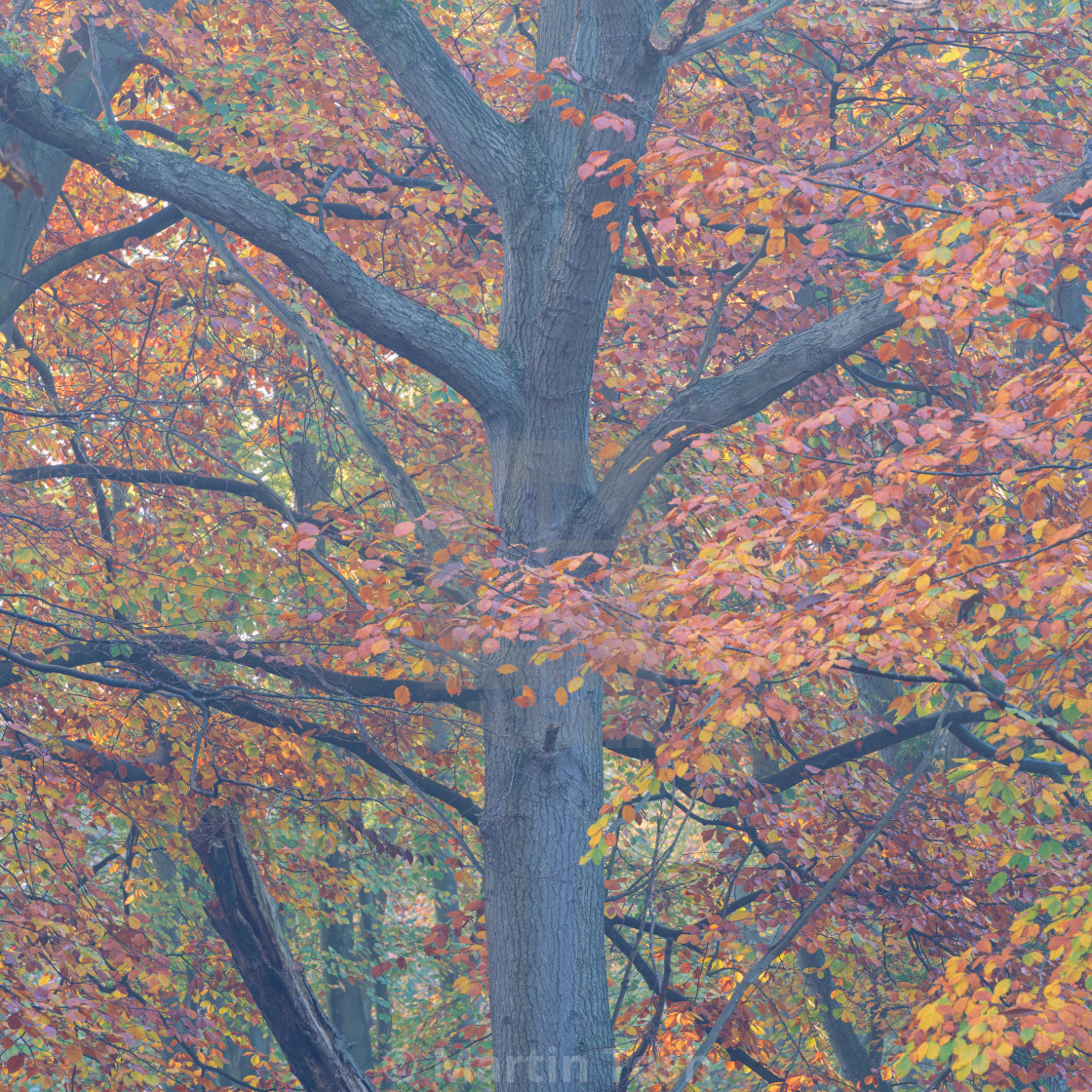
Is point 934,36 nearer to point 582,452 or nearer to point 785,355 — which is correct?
point 785,355

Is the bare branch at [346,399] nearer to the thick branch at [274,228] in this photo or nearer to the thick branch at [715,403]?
the thick branch at [274,228]

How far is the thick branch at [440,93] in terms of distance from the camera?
604 centimetres

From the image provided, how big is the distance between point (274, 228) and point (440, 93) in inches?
54.7

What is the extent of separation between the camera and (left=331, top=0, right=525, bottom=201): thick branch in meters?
6.04

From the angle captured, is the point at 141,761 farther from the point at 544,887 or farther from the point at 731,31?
the point at 731,31

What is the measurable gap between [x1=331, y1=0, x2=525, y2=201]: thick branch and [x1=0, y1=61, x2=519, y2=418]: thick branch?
109 cm

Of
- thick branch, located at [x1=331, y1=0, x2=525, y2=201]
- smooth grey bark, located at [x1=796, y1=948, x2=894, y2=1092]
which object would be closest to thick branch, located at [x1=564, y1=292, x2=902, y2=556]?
thick branch, located at [x1=331, y1=0, x2=525, y2=201]

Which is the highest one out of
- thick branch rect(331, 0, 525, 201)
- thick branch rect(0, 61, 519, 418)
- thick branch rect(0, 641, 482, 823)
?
thick branch rect(331, 0, 525, 201)

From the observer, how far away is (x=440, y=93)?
6152mm

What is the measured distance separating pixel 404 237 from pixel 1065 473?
559cm

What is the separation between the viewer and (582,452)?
6238mm

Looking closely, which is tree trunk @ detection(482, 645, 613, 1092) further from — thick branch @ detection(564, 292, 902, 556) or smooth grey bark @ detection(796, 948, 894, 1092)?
smooth grey bark @ detection(796, 948, 894, 1092)

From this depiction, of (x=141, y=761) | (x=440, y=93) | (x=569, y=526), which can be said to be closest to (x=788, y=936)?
(x=569, y=526)

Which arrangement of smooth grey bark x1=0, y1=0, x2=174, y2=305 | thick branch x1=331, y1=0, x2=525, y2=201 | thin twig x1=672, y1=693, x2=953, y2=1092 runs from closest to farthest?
thin twig x1=672, y1=693, x2=953, y2=1092 → thick branch x1=331, y1=0, x2=525, y2=201 → smooth grey bark x1=0, y1=0, x2=174, y2=305
